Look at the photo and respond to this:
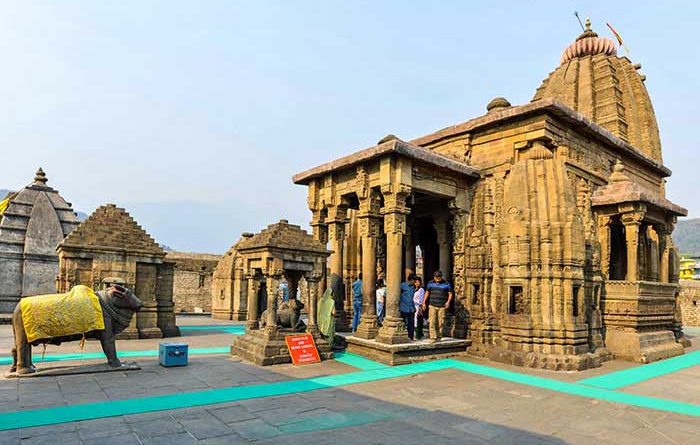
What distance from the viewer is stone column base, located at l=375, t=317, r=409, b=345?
34.4 ft

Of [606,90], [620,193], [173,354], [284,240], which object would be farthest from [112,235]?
[606,90]

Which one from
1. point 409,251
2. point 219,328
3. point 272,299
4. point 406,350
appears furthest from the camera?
point 219,328

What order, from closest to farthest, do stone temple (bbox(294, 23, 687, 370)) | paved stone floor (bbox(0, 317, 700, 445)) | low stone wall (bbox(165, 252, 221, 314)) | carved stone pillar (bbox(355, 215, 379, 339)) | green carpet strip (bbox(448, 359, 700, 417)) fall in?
paved stone floor (bbox(0, 317, 700, 445)), green carpet strip (bbox(448, 359, 700, 417)), stone temple (bbox(294, 23, 687, 370)), carved stone pillar (bbox(355, 215, 379, 339)), low stone wall (bbox(165, 252, 221, 314))

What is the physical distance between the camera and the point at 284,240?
10.5 metres

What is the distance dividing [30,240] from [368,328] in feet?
51.5

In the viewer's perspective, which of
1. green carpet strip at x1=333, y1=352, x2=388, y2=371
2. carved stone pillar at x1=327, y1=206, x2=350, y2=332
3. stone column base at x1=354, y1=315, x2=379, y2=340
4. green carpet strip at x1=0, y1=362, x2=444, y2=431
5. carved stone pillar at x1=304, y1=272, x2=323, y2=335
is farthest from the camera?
carved stone pillar at x1=327, y1=206, x2=350, y2=332

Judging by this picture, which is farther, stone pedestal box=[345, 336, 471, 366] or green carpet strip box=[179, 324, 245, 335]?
green carpet strip box=[179, 324, 245, 335]

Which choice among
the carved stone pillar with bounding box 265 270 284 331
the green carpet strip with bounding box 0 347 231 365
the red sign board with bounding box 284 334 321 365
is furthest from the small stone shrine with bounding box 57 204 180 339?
the red sign board with bounding box 284 334 321 365

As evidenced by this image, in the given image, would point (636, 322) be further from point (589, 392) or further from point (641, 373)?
point (589, 392)

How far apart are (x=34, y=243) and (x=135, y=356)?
1186 centimetres

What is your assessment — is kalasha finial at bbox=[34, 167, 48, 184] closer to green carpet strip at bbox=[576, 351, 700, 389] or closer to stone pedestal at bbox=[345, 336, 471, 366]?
stone pedestal at bbox=[345, 336, 471, 366]

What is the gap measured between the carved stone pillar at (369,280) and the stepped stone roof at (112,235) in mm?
7076

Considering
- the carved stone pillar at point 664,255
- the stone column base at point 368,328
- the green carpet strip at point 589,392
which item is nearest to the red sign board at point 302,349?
the stone column base at point 368,328

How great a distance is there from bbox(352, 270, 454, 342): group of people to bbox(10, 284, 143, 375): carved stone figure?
6382mm
